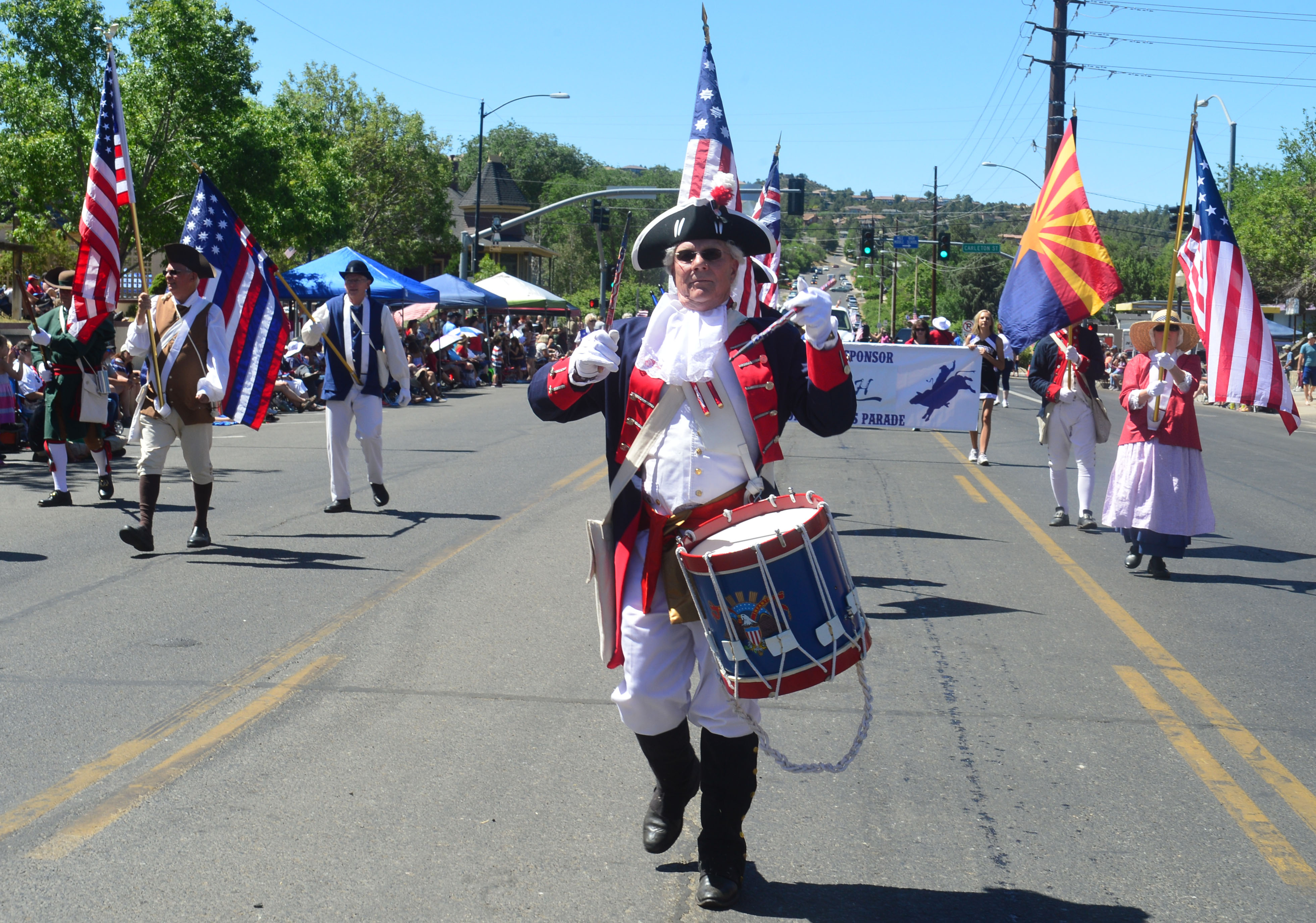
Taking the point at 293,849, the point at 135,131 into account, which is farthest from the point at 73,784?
the point at 135,131

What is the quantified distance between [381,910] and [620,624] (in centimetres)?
100

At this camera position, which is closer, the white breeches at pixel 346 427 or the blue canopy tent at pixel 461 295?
the white breeches at pixel 346 427

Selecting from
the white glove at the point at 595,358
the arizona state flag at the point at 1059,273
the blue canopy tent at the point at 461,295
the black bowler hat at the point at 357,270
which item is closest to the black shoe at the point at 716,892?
the white glove at the point at 595,358

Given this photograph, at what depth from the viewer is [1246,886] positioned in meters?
3.67

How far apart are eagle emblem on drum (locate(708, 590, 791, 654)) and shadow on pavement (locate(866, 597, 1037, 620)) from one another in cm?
386

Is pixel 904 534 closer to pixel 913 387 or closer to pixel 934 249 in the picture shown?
pixel 913 387

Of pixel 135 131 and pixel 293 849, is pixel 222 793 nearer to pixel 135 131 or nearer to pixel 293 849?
pixel 293 849

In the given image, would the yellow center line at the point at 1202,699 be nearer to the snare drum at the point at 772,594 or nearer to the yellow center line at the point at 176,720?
the snare drum at the point at 772,594

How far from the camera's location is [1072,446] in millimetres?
10742

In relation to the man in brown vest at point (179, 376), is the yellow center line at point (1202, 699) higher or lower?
lower

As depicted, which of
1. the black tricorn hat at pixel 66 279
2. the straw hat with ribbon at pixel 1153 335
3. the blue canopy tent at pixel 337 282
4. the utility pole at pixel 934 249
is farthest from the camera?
the utility pole at pixel 934 249

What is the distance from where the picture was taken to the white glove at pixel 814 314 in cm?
346

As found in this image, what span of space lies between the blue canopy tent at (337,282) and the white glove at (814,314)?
68.3 feet

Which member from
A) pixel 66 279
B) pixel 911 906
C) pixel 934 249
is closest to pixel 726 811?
pixel 911 906
